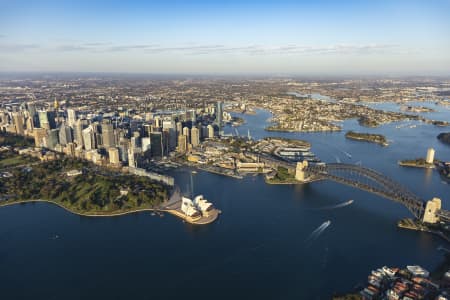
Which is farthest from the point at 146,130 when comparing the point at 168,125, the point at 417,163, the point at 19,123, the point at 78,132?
the point at 417,163

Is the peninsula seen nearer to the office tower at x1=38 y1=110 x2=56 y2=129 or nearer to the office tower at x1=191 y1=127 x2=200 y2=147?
the office tower at x1=191 y1=127 x2=200 y2=147

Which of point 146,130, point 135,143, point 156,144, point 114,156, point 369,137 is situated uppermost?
point 146,130

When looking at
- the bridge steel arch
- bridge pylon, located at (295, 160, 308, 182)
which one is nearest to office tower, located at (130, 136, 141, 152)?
bridge pylon, located at (295, 160, 308, 182)

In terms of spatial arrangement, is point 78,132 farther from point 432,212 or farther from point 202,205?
point 432,212

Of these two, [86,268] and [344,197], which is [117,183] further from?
[344,197]

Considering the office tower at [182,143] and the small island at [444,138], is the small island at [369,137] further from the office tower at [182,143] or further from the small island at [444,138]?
the office tower at [182,143]

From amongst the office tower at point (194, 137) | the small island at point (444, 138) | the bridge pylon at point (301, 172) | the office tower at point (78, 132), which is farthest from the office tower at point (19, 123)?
the small island at point (444, 138)
